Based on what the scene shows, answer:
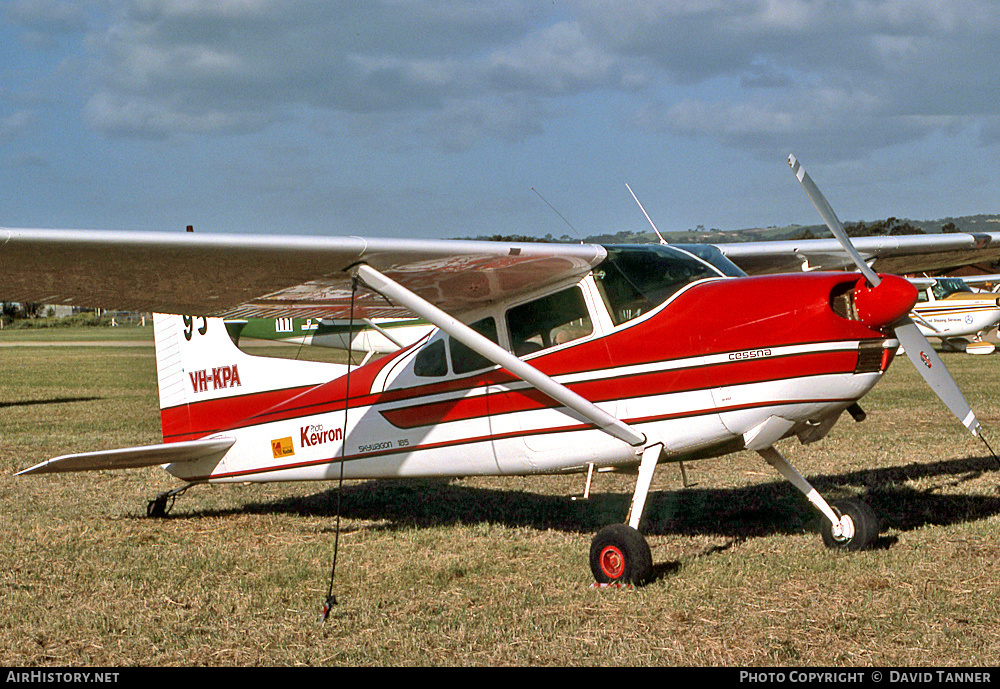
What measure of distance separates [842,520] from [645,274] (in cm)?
215

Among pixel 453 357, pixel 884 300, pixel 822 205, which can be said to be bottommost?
pixel 453 357

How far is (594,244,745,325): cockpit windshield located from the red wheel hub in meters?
1.43

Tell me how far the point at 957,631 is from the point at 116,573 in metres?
4.94

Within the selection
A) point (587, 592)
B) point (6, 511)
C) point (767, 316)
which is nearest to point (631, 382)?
A: point (767, 316)

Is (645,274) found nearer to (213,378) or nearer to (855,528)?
(855,528)

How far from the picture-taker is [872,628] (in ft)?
14.8

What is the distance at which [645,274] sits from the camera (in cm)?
581

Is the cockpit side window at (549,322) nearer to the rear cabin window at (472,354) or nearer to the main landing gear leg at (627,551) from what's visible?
the rear cabin window at (472,354)

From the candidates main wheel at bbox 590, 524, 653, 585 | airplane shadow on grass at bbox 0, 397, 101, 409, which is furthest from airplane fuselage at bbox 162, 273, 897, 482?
airplane shadow on grass at bbox 0, 397, 101, 409

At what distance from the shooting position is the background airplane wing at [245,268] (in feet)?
16.0

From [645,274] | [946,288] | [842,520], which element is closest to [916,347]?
[842,520]

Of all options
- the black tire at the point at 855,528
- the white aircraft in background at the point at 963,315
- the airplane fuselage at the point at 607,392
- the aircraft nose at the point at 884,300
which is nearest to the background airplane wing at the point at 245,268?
the airplane fuselage at the point at 607,392

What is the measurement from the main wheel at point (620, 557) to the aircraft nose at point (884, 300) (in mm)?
1825

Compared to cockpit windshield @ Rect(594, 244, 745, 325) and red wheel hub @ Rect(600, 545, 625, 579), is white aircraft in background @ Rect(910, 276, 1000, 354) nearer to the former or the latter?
cockpit windshield @ Rect(594, 244, 745, 325)
